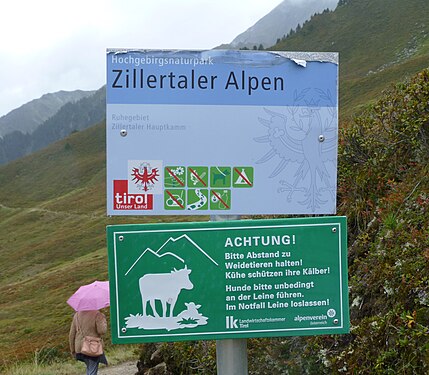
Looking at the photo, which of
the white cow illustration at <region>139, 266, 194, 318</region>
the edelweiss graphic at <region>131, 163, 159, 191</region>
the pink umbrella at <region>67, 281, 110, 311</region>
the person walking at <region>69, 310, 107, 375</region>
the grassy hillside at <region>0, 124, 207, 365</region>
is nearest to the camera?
the white cow illustration at <region>139, 266, 194, 318</region>

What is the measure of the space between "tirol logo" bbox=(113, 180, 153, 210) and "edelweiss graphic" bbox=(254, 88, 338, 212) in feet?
2.72

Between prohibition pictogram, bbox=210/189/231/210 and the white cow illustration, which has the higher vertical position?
prohibition pictogram, bbox=210/189/231/210

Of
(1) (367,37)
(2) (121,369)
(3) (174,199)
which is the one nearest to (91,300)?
(2) (121,369)

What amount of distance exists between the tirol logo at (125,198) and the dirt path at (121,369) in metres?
7.39

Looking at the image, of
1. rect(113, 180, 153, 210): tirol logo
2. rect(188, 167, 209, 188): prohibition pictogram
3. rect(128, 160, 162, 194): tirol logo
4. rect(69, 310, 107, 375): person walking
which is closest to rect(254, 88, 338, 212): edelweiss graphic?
rect(188, 167, 209, 188): prohibition pictogram

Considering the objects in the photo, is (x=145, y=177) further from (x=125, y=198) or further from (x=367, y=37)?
(x=367, y=37)

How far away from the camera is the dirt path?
10.7m

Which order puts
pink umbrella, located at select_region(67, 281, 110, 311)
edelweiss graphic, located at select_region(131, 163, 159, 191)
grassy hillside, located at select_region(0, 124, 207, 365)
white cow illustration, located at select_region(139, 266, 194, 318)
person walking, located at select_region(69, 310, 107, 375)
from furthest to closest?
1. grassy hillside, located at select_region(0, 124, 207, 365)
2. person walking, located at select_region(69, 310, 107, 375)
3. pink umbrella, located at select_region(67, 281, 110, 311)
4. edelweiss graphic, located at select_region(131, 163, 159, 191)
5. white cow illustration, located at select_region(139, 266, 194, 318)

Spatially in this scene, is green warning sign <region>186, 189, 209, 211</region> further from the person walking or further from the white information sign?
the person walking

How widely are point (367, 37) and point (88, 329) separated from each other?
111795 millimetres

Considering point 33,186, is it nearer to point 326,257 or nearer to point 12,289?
point 12,289

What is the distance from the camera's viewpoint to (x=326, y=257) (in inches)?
150

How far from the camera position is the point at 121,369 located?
36.5 ft

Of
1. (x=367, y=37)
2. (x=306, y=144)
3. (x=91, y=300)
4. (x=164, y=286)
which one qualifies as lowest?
(x=91, y=300)
